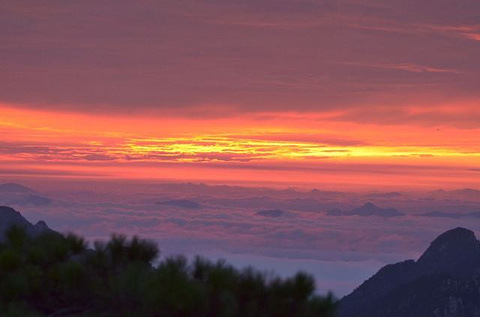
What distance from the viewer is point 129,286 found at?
80.0ft

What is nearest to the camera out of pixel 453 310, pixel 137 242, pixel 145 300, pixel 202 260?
pixel 145 300

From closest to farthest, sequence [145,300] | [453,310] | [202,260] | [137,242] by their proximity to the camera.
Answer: [145,300]
[202,260]
[137,242]
[453,310]

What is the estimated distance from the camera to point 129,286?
24391mm

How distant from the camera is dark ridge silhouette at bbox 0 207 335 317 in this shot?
2336cm

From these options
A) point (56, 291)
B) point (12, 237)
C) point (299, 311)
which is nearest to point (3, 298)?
point (56, 291)

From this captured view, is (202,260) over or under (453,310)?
over

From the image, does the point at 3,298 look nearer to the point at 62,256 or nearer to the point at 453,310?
the point at 62,256

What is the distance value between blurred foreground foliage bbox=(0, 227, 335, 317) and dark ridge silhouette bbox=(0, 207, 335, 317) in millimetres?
26

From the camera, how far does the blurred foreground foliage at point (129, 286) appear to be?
2336cm

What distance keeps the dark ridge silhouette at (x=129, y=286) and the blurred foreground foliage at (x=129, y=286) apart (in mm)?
26

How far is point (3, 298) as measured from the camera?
25.2 meters

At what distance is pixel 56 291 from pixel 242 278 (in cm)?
575

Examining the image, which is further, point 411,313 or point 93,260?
point 411,313

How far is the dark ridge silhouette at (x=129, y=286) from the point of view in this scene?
76.6 ft
